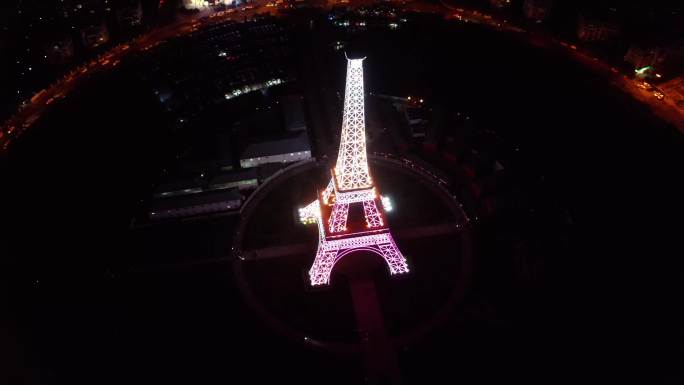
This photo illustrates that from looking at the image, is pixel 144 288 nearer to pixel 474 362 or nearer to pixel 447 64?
pixel 474 362

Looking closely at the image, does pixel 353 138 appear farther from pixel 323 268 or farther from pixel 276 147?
pixel 276 147

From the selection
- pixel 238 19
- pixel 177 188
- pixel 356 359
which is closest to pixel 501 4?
pixel 238 19

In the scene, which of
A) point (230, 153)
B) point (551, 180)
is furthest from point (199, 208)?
point (551, 180)

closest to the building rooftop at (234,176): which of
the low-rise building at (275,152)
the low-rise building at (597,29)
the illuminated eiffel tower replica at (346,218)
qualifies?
the low-rise building at (275,152)

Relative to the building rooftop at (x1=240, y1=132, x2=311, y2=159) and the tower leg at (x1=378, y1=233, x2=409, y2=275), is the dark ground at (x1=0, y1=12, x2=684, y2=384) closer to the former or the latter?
the tower leg at (x1=378, y1=233, x2=409, y2=275)

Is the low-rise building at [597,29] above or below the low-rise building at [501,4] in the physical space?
below

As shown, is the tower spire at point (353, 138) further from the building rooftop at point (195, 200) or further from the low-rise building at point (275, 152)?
the building rooftop at point (195, 200)
